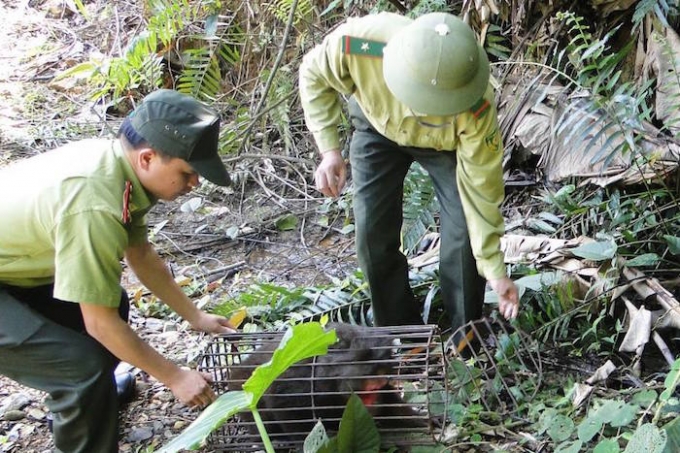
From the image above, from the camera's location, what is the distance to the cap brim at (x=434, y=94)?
9.05 ft

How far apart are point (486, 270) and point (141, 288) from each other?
2452 millimetres

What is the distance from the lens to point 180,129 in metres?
2.66

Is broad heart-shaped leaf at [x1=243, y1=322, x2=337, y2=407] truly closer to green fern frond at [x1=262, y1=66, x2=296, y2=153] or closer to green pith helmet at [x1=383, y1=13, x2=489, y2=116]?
green pith helmet at [x1=383, y1=13, x2=489, y2=116]

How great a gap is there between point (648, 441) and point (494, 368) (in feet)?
3.89

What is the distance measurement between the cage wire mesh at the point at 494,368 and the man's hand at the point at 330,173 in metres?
0.85

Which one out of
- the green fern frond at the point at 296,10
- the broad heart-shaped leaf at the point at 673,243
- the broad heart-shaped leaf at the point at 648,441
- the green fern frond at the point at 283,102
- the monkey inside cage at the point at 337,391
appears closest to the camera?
the broad heart-shaped leaf at the point at 648,441

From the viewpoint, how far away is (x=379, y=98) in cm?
327

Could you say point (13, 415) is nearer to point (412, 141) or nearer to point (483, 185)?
point (412, 141)

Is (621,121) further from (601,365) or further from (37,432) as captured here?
(37,432)

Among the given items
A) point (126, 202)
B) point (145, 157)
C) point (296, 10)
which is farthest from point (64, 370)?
point (296, 10)

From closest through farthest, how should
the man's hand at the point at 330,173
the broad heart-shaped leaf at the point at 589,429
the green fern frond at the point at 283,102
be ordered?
the broad heart-shaped leaf at the point at 589,429
the man's hand at the point at 330,173
the green fern frond at the point at 283,102

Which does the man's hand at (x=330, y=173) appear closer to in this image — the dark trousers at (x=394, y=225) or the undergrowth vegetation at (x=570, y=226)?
the dark trousers at (x=394, y=225)

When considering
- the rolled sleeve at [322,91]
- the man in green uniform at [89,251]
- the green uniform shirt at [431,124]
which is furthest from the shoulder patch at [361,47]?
the man in green uniform at [89,251]

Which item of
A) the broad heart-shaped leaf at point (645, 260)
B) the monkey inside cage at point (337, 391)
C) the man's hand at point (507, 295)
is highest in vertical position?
the man's hand at point (507, 295)
